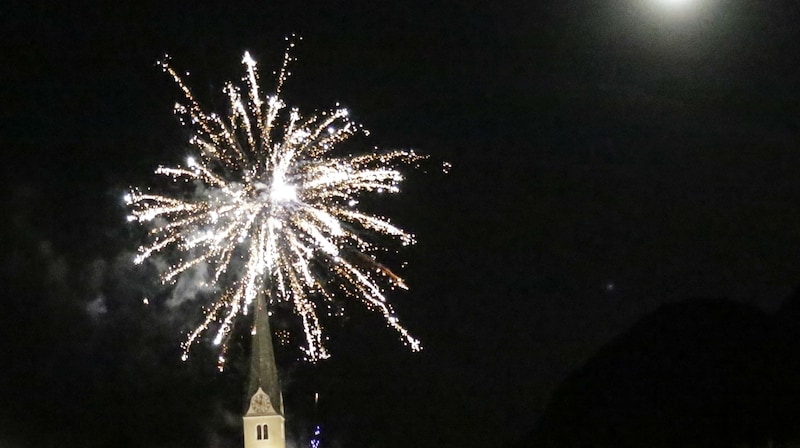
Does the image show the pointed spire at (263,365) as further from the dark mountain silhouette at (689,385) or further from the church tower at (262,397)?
the dark mountain silhouette at (689,385)

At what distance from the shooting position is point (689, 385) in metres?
54.8

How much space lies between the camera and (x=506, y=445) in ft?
208

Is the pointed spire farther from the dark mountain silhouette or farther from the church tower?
the dark mountain silhouette

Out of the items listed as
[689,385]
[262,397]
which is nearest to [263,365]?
[262,397]

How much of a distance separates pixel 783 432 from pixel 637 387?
1398cm

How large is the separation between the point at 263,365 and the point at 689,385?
62.1 ft

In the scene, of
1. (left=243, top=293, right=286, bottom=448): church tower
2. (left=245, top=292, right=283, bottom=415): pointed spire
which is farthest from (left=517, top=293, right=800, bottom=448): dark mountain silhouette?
(left=245, top=292, right=283, bottom=415): pointed spire

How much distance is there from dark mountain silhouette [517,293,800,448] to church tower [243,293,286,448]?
1048 cm

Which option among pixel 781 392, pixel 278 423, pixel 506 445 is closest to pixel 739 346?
pixel 781 392

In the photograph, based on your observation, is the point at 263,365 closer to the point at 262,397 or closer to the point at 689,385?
the point at 262,397

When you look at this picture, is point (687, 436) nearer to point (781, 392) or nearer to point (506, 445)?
point (781, 392)

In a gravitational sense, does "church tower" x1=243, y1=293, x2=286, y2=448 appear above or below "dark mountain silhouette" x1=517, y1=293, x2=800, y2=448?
above

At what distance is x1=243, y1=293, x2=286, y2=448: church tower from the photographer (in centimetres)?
6450

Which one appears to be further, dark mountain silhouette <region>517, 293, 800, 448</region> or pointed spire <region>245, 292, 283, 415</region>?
pointed spire <region>245, 292, 283, 415</region>
